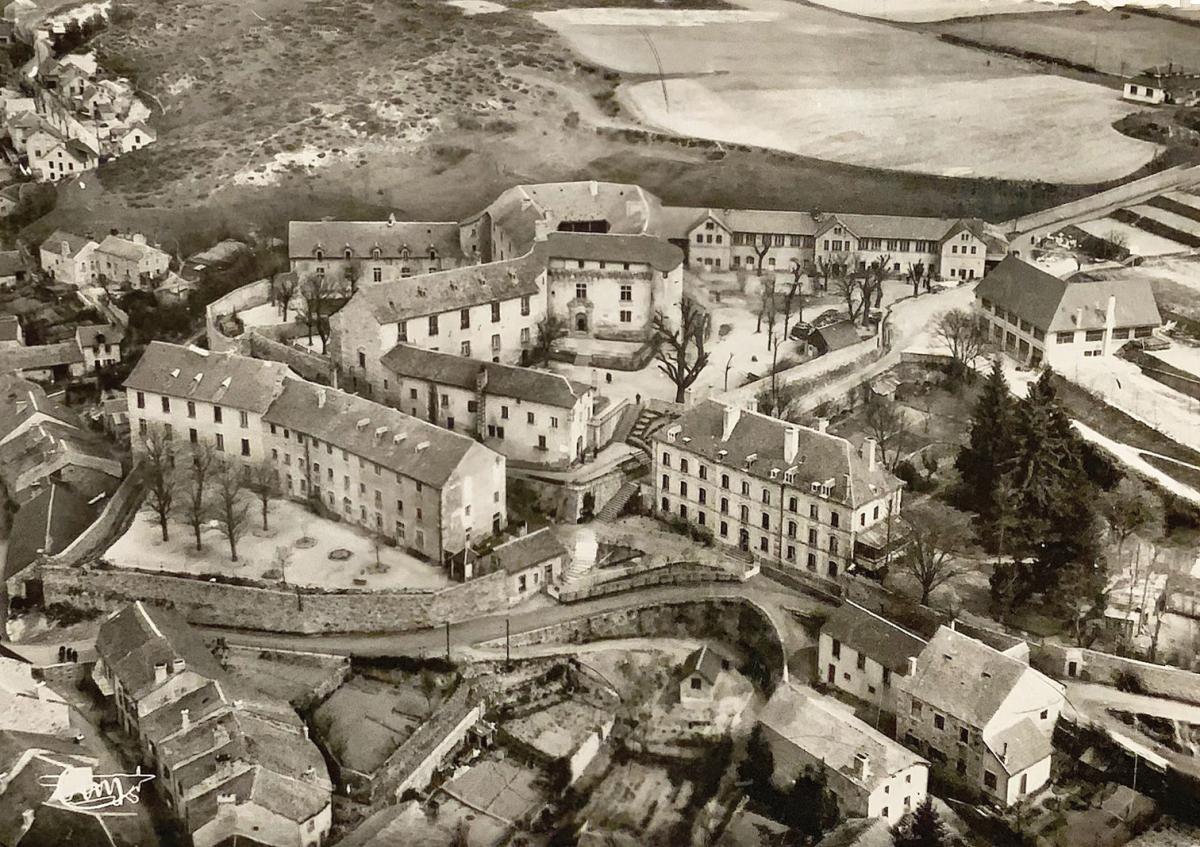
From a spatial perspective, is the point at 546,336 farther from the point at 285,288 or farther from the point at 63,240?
the point at 63,240

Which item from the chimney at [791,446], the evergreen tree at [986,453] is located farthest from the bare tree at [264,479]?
the evergreen tree at [986,453]

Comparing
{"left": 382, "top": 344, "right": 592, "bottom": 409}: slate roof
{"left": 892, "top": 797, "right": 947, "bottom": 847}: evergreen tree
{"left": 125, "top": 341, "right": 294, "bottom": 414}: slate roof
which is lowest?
{"left": 892, "top": 797, "right": 947, "bottom": 847}: evergreen tree

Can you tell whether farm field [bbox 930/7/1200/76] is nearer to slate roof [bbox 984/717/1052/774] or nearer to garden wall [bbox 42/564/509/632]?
slate roof [bbox 984/717/1052/774]

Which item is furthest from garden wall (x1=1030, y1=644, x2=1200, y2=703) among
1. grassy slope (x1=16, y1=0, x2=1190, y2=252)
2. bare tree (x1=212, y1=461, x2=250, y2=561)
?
grassy slope (x1=16, y1=0, x2=1190, y2=252)

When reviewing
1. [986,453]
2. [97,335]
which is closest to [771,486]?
[986,453]

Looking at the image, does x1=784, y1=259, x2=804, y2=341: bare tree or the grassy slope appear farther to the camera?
the grassy slope

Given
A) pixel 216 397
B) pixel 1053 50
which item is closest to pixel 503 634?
pixel 216 397

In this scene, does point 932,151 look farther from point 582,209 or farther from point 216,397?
point 216,397
